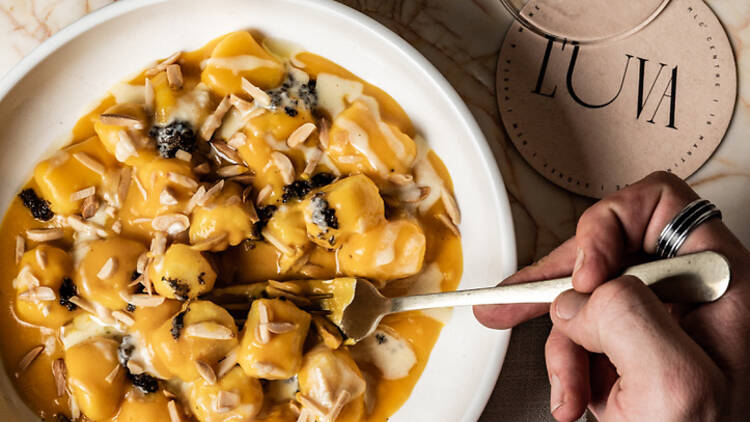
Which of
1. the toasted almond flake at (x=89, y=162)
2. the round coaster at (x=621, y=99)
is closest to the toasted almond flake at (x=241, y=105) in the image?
the toasted almond flake at (x=89, y=162)

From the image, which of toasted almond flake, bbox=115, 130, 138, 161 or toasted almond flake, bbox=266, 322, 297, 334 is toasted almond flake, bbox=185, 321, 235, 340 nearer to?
toasted almond flake, bbox=266, 322, 297, 334

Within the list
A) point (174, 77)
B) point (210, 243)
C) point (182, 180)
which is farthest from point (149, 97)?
point (210, 243)

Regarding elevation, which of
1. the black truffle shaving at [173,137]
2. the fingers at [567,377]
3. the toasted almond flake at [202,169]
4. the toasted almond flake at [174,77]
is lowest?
the fingers at [567,377]

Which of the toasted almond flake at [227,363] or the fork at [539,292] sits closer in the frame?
the fork at [539,292]

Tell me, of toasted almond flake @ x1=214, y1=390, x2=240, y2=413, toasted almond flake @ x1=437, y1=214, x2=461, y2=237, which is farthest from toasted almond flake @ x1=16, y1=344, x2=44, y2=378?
toasted almond flake @ x1=437, y1=214, x2=461, y2=237

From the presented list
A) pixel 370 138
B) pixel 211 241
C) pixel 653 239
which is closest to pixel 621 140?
pixel 653 239

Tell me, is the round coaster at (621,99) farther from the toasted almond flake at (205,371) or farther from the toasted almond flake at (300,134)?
the toasted almond flake at (205,371)

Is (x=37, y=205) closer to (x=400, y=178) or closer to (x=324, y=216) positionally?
(x=324, y=216)
